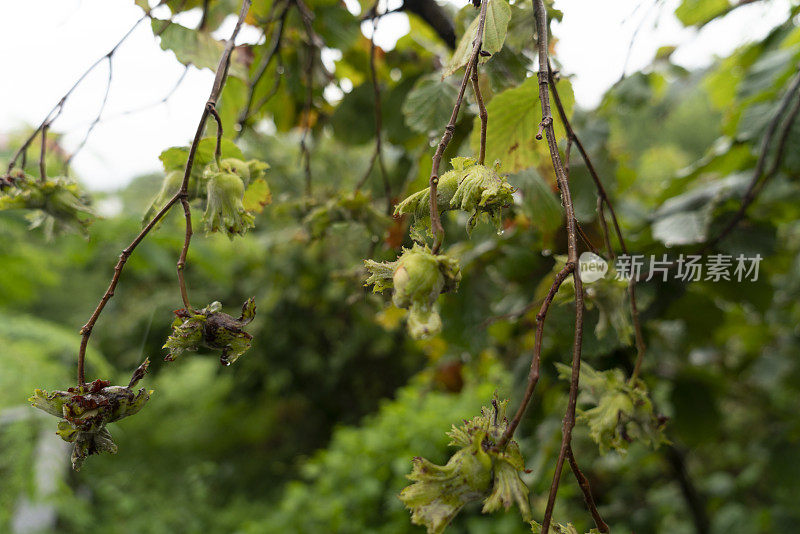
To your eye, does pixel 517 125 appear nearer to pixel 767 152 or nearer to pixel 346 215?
pixel 346 215

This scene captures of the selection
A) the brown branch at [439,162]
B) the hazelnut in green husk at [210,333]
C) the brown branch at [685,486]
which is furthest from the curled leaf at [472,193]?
the brown branch at [685,486]

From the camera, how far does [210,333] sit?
13.6 inches

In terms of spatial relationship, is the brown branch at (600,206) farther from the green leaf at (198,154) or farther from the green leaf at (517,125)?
the green leaf at (198,154)

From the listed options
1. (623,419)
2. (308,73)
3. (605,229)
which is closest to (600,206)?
(605,229)

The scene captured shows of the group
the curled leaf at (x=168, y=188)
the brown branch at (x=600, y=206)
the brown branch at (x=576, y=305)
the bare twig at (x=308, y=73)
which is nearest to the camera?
the brown branch at (x=576, y=305)

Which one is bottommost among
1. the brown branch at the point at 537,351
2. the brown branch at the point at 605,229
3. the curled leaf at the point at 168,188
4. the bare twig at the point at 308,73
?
the brown branch at the point at 537,351

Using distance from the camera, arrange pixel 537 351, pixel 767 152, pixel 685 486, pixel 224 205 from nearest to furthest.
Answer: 1. pixel 537 351
2. pixel 224 205
3. pixel 767 152
4. pixel 685 486

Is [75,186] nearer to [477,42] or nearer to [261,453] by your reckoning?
[477,42]

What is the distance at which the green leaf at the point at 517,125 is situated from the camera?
433 mm

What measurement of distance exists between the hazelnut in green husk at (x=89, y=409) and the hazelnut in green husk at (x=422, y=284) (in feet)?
0.60

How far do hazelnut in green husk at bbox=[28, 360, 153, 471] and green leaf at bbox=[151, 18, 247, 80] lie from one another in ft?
0.98

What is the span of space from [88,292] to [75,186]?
330cm

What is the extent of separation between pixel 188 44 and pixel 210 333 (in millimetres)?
304

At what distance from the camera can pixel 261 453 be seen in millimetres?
3248
